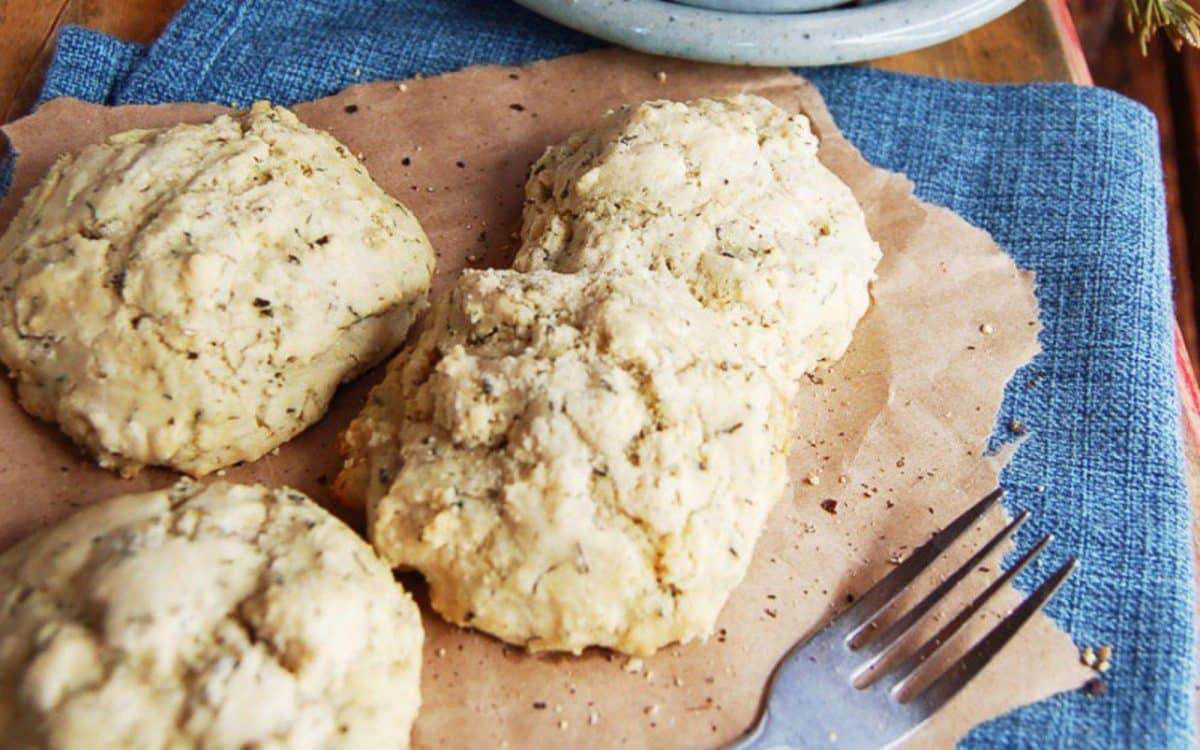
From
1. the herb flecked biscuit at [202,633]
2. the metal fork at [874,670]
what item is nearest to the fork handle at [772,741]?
the metal fork at [874,670]

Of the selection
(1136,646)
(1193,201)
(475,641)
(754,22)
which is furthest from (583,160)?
(1193,201)

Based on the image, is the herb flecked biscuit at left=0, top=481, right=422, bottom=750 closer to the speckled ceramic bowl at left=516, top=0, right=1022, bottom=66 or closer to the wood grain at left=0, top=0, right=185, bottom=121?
the wood grain at left=0, top=0, right=185, bottom=121

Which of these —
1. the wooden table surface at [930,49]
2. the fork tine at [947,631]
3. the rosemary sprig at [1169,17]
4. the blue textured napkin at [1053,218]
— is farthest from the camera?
the wooden table surface at [930,49]

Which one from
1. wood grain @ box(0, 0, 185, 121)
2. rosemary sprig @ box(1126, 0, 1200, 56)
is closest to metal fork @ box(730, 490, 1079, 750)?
rosemary sprig @ box(1126, 0, 1200, 56)

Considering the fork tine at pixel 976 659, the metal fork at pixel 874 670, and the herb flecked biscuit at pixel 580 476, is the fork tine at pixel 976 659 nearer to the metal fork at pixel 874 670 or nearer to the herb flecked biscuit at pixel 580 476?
the metal fork at pixel 874 670

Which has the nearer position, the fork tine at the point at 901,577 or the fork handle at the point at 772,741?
the fork handle at the point at 772,741

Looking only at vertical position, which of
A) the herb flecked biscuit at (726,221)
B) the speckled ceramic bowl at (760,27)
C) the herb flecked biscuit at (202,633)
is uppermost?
the speckled ceramic bowl at (760,27)
